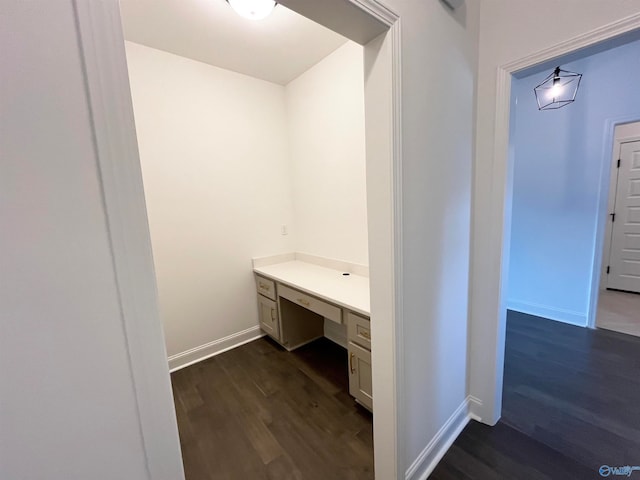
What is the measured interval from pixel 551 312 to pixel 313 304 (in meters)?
3.01

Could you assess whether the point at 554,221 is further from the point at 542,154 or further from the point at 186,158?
→ the point at 186,158

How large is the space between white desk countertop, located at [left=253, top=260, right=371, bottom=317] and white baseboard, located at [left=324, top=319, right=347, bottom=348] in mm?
603

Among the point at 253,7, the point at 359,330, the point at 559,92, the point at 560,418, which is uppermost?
the point at 253,7

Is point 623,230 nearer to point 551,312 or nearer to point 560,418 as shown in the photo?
point 551,312

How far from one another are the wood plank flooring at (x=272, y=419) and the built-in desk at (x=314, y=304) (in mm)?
Answer: 227

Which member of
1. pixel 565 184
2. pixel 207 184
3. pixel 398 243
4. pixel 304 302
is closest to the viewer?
pixel 398 243

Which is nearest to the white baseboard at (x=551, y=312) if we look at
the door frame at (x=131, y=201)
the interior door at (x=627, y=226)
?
the interior door at (x=627, y=226)

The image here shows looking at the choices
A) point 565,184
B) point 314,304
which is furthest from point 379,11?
point 565,184

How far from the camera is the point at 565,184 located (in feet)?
9.73

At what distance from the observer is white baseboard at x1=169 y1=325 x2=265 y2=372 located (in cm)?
245

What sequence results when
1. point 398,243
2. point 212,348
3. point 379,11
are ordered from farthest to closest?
point 212,348 < point 398,243 < point 379,11

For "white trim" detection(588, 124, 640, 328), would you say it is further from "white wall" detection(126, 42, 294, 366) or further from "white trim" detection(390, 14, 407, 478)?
"white wall" detection(126, 42, 294, 366)

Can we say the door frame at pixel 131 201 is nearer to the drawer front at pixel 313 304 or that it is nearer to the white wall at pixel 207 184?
the drawer front at pixel 313 304

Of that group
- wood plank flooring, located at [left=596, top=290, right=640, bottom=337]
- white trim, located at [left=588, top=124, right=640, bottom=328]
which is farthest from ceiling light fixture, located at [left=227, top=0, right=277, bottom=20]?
wood plank flooring, located at [left=596, top=290, right=640, bottom=337]
